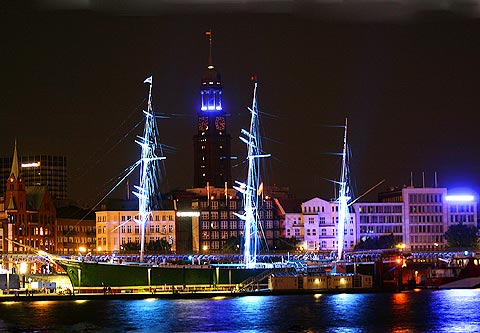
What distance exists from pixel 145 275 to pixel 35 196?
63517mm

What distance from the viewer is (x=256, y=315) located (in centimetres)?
9969

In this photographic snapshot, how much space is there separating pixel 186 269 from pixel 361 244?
50.6 m

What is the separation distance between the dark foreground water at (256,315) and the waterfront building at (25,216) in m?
67.4

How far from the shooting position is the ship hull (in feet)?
427

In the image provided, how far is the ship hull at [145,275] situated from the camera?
130m

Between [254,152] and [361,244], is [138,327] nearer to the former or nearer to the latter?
[254,152]

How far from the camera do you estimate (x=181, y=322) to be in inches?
3688

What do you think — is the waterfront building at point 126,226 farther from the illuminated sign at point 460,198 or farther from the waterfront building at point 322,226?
the illuminated sign at point 460,198

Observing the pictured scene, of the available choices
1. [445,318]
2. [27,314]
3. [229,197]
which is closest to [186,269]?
[27,314]

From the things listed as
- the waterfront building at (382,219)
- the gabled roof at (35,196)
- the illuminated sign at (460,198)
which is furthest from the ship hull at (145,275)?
the illuminated sign at (460,198)

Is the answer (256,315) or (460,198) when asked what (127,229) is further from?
(256,315)

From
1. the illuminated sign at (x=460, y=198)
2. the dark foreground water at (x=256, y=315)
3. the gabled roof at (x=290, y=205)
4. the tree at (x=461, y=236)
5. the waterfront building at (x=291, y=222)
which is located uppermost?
the illuminated sign at (x=460, y=198)

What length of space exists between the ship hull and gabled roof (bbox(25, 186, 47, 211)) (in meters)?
59.4

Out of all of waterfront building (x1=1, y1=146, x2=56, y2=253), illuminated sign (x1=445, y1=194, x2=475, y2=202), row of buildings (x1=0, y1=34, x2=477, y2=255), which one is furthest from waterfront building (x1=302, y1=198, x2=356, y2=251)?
waterfront building (x1=1, y1=146, x2=56, y2=253)
